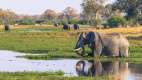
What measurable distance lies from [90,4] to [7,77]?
248 ft

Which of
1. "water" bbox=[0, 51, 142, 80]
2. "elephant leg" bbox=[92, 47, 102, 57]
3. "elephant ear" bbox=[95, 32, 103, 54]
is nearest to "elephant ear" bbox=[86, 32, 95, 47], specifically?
"elephant ear" bbox=[95, 32, 103, 54]

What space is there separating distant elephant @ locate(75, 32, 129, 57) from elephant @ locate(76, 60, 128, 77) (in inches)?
107

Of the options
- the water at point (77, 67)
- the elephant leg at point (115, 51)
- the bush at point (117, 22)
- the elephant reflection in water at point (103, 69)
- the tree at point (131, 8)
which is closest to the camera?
the elephant reflection in water at point (103, 69)

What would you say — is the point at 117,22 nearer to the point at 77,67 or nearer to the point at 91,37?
the point at 91,37

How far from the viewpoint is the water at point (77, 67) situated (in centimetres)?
2242

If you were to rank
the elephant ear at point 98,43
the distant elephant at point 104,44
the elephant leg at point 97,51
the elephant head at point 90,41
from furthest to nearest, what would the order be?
1. the distant elephant at point 104,44
2. the elephant head at point 90,41
3. the elephant ear at point 98,43
4. the elephant leg at point 97,51

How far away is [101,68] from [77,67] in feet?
3.98

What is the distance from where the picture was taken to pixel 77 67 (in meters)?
24.8

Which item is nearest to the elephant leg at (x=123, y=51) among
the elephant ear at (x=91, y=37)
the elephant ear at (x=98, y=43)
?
the elephant ear at (x=98, y=43)

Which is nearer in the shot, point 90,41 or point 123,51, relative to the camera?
point 123,51

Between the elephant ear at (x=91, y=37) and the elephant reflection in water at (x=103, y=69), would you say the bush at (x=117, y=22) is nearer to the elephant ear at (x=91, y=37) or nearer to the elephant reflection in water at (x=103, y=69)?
the elephant ear at (x=91, y=37)

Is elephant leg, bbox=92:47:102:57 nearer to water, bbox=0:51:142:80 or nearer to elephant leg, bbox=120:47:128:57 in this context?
elephant leg, bbox=120:47:128:57

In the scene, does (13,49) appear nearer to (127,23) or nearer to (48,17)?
(127,23)

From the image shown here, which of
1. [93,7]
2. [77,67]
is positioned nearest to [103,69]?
[77,67]
